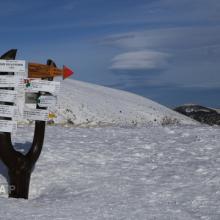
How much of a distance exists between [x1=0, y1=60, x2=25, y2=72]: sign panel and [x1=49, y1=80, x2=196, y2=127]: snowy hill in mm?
11611

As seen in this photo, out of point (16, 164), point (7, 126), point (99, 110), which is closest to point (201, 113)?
point (99, 110)

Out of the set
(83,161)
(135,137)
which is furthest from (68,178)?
(135,137)

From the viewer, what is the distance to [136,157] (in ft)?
38.8

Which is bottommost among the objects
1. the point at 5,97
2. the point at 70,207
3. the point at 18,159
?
the point at 70,207

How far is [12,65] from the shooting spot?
9625 millimetres

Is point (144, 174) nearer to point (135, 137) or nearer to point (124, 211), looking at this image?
point (124, 211)

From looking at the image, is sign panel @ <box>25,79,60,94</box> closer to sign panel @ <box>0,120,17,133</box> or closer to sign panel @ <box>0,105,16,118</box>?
sign panel @ <box>0,105,16,118</box>

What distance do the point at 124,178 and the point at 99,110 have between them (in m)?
15.4

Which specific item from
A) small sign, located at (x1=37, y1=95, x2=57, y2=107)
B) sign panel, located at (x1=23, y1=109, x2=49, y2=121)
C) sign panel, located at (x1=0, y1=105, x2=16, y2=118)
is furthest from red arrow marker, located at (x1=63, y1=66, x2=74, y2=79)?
sign panel, located at (x1=0, y1=105, x2=16, y2=118)

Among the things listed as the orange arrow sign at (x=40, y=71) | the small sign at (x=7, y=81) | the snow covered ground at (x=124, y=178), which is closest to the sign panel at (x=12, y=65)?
the small sign at (x=7, y=81)

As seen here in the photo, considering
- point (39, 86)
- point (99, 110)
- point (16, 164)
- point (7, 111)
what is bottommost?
point (16, 164)

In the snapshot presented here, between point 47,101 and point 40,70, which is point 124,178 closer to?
point 47,101

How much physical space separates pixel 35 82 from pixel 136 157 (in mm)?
3228

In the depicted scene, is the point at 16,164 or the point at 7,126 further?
the point at 16,164
